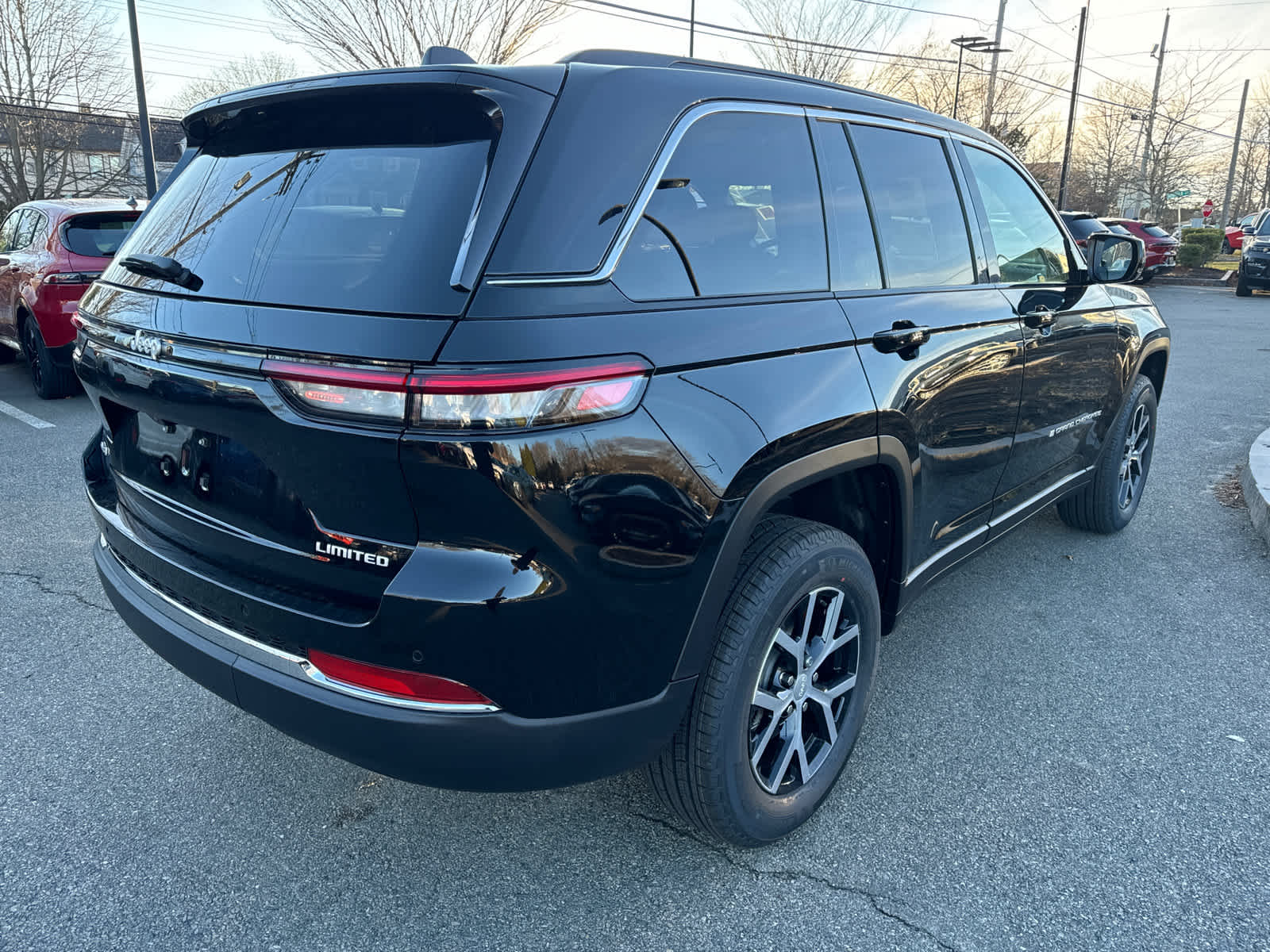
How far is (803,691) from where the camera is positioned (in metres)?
2.29

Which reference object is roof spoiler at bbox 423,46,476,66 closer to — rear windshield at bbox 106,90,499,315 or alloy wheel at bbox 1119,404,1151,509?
rear windshield at bbox 106,90,499,315

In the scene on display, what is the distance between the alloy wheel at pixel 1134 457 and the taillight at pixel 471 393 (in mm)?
→ 3584

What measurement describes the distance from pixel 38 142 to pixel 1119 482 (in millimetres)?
21831

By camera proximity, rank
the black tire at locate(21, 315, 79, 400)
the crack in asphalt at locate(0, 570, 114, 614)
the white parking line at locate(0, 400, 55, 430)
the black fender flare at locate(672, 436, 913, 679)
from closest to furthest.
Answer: the black fender flare at locate(672, 436, 913, 679), the crack in asphalt at locate(0, 570, 114, 614), the white parking line at locate(0, 400, 55, 430), the black tire at locate(21, 315, 79, 400)

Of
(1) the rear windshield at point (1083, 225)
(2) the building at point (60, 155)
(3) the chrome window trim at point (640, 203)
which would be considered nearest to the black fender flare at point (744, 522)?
(3) the chrome window trim at point (640, 203)

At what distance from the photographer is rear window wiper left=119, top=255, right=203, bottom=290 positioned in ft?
6.63

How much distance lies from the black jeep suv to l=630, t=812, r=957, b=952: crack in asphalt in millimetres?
91

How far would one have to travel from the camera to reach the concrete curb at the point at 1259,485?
450cm

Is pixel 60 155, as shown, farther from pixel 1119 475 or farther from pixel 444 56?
pixel 1119 475

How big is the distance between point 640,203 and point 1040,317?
1922mm

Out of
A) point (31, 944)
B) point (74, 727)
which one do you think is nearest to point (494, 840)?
point (31, 944)

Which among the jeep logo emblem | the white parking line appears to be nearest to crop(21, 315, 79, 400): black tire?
the white parking line

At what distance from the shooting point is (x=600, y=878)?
7.16 feet

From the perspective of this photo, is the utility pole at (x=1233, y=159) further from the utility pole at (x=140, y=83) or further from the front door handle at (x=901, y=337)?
the front door handle at (x=901, y=337)
